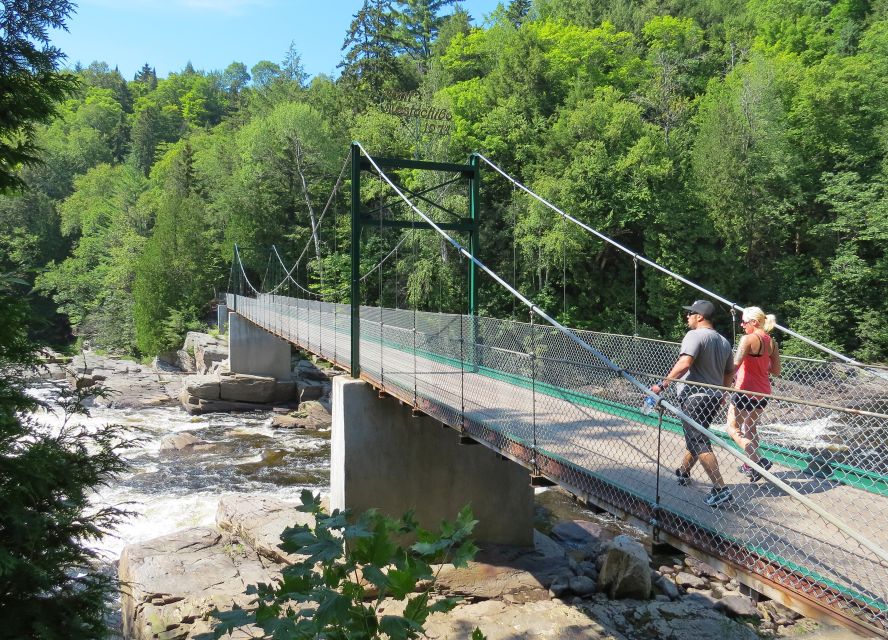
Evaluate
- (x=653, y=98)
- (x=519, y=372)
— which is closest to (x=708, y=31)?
(x=653, y=98)

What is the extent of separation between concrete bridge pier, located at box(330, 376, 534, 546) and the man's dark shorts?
368 centimetres

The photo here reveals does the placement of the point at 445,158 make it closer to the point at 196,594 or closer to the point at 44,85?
the point at 196,594

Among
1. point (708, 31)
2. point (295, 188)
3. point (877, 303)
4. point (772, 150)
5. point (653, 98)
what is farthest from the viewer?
point (708, 31)

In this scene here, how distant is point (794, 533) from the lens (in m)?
2.57

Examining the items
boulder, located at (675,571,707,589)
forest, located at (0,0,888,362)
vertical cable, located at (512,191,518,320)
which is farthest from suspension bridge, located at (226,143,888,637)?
vertical cable, located at (512,191,518,320)

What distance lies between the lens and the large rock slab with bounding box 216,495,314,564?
6.39 meters

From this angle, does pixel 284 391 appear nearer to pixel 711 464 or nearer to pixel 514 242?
pixel 514 242

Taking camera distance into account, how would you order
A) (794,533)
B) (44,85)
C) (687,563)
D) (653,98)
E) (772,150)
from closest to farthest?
(794,533)
(44,85)
(687,563)
(772,150)
(653,98)

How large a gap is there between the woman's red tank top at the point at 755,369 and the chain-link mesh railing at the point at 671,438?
163 millimetres

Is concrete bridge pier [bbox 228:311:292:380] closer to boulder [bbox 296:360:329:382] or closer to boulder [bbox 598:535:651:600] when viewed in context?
boulder [bbox 296:360:329:382]

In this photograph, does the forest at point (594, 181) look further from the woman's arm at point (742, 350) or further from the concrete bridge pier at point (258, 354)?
the woman's arm at point (742, 350)

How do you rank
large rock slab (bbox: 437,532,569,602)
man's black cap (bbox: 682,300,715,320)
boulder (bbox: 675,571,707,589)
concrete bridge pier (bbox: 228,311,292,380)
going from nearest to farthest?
man's black cap (bbox: 682,300,715,320)
large rock slab (bbox: 437,532,569,602)
boulder (bbox: 675,571,707,589)
concrete bridge pier (bbox: 228,311,292,380)

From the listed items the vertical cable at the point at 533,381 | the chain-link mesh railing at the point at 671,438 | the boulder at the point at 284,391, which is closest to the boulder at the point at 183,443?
the boulder at the point at 284,391

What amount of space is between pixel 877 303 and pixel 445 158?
11.9 m
